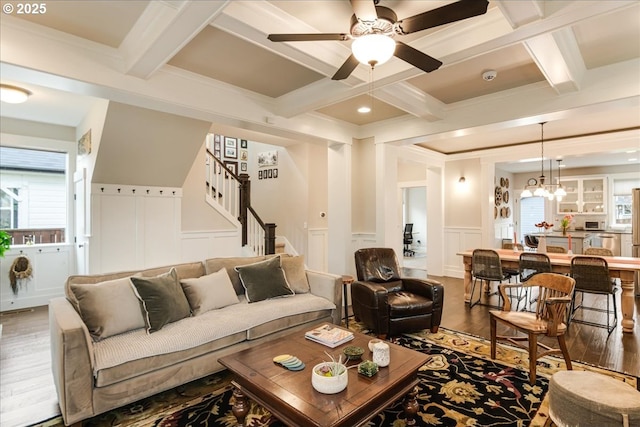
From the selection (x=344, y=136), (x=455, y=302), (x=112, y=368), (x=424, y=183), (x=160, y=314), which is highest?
(x=344, y=136)

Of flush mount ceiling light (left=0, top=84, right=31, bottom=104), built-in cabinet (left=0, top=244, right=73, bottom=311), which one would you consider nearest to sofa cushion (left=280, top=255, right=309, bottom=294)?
flush mount ceiling light (left=0, top=84, right=31, bottom=104)

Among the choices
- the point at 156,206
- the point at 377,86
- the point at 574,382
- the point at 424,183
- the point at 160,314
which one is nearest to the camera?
the point at 574,382

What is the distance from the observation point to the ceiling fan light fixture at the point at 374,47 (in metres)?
1.87

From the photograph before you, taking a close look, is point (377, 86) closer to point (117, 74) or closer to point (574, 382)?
point (117, 74)

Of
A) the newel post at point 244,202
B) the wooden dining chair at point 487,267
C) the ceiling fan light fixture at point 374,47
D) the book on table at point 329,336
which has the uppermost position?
the ceiling fan light fixture at point 374,47

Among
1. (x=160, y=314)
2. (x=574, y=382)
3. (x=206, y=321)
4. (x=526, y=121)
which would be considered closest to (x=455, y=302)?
(x=526, y=121)

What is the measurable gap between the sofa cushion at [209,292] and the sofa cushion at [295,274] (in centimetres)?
64

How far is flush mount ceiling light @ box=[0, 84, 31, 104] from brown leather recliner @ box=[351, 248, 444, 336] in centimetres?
422

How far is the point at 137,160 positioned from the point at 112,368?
2957mm

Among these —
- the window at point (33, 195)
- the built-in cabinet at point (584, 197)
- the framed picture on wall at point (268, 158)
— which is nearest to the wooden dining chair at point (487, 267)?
the framed picture on wall at point (268, 158)

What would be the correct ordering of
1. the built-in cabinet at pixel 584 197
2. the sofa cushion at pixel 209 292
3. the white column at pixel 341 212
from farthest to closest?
the built-in cabinet at pixel 584 197 < the white column at pixel 341 212 < the sofa cushion at pixel 209 292

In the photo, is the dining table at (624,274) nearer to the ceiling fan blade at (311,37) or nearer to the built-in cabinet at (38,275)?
the ceiling fan blade at (311,37)

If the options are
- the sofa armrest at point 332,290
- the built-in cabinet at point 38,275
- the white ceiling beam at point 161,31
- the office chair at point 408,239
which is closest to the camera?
the white ceiling beam at point 161,31

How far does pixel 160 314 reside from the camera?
262 centimetres
